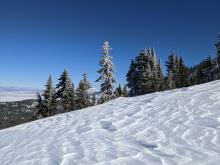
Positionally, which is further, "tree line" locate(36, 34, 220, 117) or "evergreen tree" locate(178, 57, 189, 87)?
"evergreen tree" locate(178, 57, 189, 87)

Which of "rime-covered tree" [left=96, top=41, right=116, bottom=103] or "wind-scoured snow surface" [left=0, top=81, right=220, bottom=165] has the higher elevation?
"rime-covered tree" [left=96, top=41, right=116, bottom=103]

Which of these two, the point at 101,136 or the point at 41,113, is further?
the point at 41,113

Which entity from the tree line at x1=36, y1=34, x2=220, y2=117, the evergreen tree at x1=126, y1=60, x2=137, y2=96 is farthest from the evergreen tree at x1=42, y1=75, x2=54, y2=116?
the evergreen tree at x1=126, y1=60, x2=137, y2=96

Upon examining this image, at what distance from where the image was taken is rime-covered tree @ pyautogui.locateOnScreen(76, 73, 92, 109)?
192ft

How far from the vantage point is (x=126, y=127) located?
11.4 metres

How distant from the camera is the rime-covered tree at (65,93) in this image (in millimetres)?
54938

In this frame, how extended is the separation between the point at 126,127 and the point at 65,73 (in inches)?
1784

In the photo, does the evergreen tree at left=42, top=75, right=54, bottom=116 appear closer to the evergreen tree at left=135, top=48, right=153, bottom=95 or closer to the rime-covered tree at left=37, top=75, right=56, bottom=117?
the rime-covered tree at left=37, top=75, right=56, bottom=117

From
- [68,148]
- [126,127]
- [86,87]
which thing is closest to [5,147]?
[68,148]

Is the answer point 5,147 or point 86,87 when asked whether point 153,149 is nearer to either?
point 5,147

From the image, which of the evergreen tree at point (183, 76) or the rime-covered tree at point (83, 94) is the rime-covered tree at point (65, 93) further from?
the evergreen tree at point (183, 76)

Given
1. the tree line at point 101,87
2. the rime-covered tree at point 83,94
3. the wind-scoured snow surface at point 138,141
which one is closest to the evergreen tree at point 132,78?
the tree line at point 101,87

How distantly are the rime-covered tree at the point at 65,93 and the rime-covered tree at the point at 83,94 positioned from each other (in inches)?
98.8

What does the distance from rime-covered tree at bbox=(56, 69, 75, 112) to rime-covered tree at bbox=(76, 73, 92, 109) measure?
2.51 metres
